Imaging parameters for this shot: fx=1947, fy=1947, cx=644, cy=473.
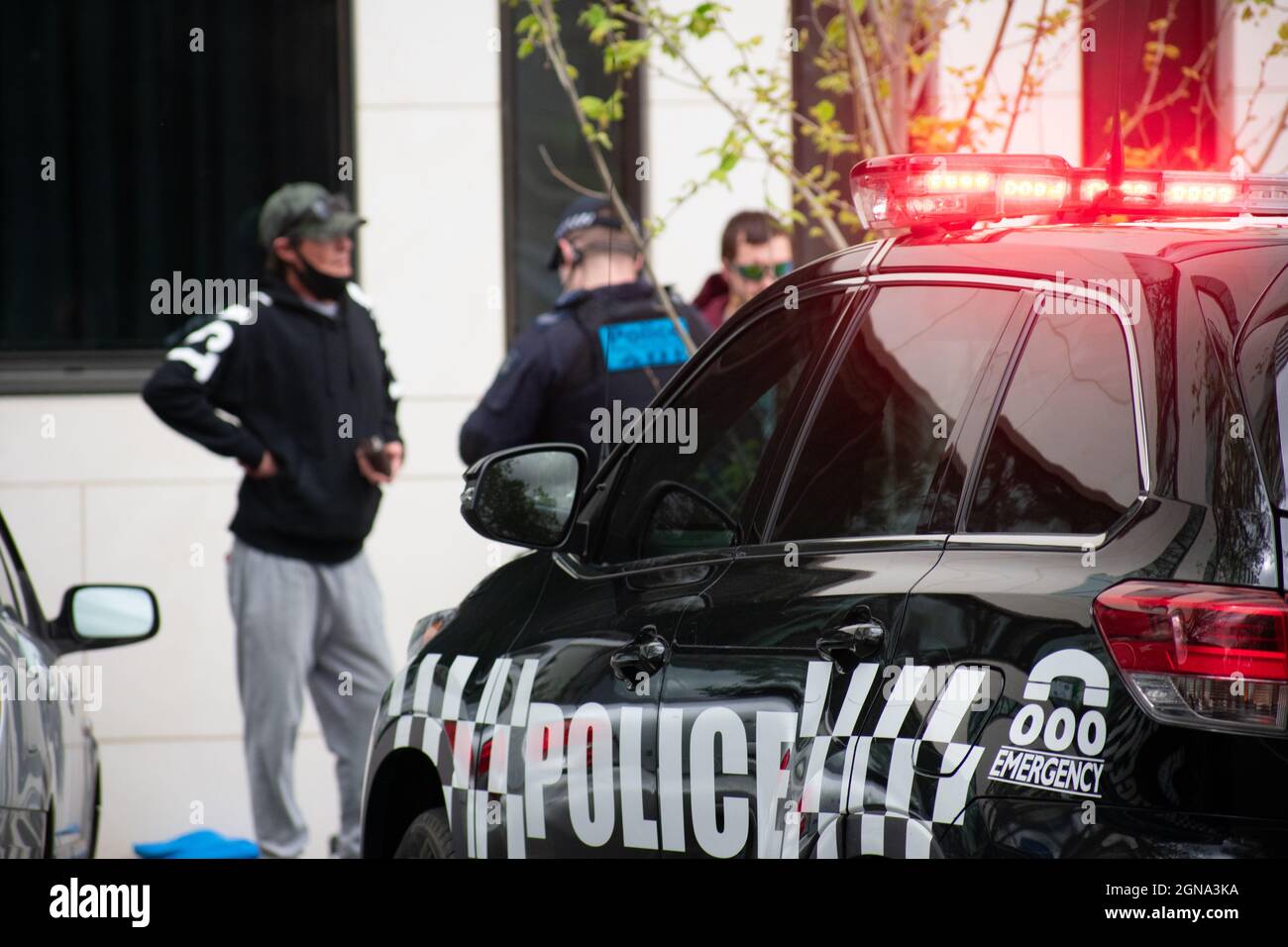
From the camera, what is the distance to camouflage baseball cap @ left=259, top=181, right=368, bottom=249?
21.7 ft

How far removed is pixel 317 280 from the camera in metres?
6.65

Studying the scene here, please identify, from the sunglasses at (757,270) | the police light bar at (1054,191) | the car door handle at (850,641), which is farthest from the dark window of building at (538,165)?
the car door handle at (850,641)

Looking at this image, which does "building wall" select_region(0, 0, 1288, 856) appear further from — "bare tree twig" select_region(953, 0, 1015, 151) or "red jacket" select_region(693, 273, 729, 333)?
"bare tree twig" select_region(953, 0, 1015, 151)

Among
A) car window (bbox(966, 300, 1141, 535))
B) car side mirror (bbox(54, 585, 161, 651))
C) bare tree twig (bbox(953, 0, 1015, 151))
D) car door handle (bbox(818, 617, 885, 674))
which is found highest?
bare tree twig (bbox(953, 0, 1015, 151))

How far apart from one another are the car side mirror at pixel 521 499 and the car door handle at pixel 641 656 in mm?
402

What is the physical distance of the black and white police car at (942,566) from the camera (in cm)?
229

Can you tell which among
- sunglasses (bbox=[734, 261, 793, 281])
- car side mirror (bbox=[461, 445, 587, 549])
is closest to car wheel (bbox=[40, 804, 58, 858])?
car side mirror (bbox=[461, 445, 587, 549])

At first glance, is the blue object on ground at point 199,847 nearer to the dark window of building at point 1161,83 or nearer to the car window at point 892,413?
the dark window of building at point 1161,83

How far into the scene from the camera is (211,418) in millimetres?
6391

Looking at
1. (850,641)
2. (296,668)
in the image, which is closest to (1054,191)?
(850,641)

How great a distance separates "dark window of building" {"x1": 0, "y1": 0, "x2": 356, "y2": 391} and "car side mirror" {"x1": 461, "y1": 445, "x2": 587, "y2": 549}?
462cm

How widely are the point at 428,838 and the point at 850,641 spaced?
1.39m
